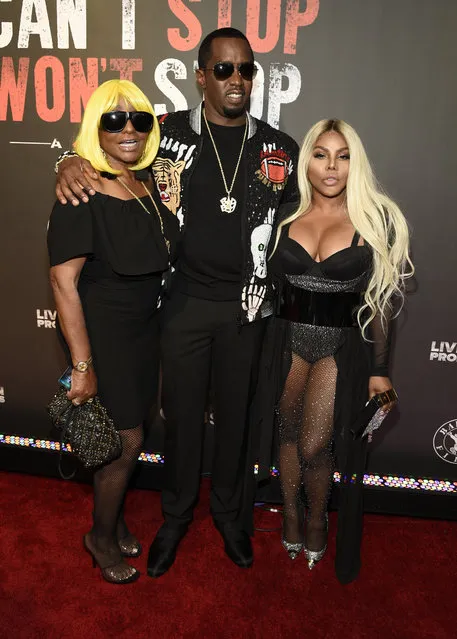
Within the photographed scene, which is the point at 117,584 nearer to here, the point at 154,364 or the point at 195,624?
the point at 195,624

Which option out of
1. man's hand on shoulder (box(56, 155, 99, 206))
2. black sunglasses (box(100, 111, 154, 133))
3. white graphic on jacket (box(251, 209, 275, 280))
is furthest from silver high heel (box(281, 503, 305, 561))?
black sunglasses (box(100, 111, 154, 133))

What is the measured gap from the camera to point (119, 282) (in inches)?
88.0

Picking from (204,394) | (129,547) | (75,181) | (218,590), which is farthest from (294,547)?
(75,181)

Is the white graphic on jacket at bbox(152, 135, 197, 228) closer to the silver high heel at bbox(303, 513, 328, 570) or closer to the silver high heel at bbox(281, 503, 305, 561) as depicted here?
the silver high heel at bbox(281, 503, 305, 561)

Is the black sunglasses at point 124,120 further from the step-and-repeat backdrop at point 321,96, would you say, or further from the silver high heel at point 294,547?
the silver high heel at point 294,547

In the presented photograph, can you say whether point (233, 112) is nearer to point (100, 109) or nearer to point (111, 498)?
point (100, 109)

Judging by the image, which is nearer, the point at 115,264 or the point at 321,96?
the point at 115,264

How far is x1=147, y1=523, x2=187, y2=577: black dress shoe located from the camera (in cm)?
266

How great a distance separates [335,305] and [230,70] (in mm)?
1040

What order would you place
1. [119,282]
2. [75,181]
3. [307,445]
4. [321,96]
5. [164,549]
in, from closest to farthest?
[75,181] < [119,282] < [307,445] < [164,549] < [321,96]

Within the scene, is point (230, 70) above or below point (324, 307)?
above

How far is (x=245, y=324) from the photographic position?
2518 mm

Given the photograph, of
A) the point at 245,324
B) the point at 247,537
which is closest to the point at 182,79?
the point at 245,324

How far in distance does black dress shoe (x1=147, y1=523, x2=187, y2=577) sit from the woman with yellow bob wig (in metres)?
0.44
